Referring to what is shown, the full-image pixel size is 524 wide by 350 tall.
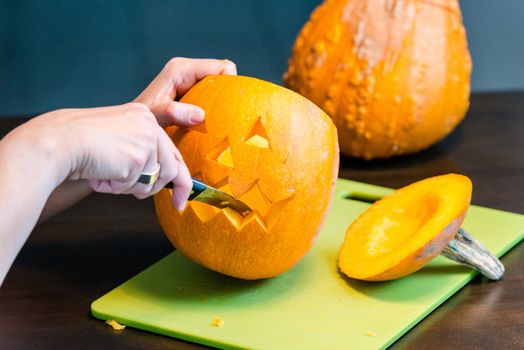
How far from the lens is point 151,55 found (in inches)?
102

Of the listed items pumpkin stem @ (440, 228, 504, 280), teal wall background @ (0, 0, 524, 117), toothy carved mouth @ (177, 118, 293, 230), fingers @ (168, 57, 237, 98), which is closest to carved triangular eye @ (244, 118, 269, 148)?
toothy carved mouth @ (177, 118, 293, 230)

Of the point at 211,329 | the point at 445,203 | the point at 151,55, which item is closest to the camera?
the point at 211,329

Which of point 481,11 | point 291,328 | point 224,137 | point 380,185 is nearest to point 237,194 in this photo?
point 224,137

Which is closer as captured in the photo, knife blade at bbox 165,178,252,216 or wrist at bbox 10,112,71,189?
wrist at bbox 10,112,71,189

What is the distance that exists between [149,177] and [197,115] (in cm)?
20

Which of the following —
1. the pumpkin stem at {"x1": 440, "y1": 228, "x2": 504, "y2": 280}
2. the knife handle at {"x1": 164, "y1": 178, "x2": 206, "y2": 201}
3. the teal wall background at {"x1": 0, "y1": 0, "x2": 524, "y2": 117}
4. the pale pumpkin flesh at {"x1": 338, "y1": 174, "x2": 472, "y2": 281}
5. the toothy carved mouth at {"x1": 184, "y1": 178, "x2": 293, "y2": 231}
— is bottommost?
the teal wall background at {"x1": 0, "y1": 0, "x2": 524, "y2": 117}

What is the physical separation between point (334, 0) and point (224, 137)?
24.6 inches

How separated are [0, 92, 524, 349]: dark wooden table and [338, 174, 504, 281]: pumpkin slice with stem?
50mm

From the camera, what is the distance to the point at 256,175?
1146 millimetres

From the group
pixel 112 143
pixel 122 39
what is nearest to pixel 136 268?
pixel 112 143

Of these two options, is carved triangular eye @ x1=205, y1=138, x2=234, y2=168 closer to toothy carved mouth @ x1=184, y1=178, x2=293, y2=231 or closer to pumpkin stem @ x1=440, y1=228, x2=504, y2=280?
toothy carved mouth @ x1=184, y1=178, x2=293, y2=231

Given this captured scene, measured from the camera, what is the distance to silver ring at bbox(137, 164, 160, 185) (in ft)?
3.23

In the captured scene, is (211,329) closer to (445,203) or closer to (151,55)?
(445,203)

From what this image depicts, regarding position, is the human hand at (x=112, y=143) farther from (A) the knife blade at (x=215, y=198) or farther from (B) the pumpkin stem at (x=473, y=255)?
(B) the pumpkin stem at (x=473, y=255)
